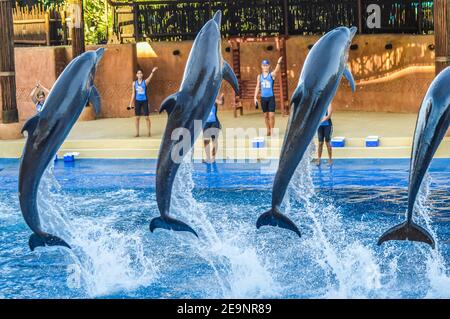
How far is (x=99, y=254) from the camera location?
465 inches

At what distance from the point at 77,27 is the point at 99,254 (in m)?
10.0

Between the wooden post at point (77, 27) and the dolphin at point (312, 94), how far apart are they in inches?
509

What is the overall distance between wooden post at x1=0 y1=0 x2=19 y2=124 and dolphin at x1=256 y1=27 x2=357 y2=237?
11653mm

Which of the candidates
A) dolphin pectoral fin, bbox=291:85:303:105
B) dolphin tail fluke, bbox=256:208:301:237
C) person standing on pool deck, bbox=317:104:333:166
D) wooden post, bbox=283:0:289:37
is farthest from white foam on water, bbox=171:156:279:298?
wooden post, bbox=283:0:289:37

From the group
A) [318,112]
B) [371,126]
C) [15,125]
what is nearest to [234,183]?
[371,126]

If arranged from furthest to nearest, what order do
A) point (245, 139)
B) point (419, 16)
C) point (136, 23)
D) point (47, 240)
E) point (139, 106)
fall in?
1. point (136, 23)
2. point (419, 16)
3. point (139, 106)
4. point (245, 139)
5. point (47, 240)

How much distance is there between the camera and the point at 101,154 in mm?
18719

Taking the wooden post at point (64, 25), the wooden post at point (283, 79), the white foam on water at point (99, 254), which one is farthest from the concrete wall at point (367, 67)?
the white foam on water at point (99, 254)

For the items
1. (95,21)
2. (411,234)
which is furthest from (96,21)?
(411,234)

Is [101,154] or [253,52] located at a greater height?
[253,52]

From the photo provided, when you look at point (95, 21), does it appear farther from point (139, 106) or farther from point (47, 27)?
point (139, 106)

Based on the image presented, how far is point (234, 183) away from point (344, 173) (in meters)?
1.90

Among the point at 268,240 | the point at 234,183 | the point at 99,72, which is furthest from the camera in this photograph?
the point at 99,72
